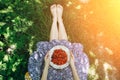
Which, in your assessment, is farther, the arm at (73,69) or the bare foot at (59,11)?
the bare foot at (59,11)

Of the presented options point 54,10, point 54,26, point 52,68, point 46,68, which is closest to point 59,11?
point 54,10

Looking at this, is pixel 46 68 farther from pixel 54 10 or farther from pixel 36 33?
pixel 54 10

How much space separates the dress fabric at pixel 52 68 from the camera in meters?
7.51

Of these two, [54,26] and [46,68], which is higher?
[54,26]

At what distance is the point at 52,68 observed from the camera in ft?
24.7

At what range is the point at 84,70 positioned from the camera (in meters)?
7.72

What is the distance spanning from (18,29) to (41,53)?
1.03 metres

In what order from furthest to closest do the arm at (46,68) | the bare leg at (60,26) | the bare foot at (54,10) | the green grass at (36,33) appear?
the bare foot at (54,10)
the green grass at (36,33)
the bare leg at (60,26)
the arm at (46,68)

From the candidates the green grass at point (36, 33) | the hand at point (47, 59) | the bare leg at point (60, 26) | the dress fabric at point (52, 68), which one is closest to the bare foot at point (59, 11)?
the bare leg at point (60, 26)

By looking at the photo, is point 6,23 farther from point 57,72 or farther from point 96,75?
point 96,75

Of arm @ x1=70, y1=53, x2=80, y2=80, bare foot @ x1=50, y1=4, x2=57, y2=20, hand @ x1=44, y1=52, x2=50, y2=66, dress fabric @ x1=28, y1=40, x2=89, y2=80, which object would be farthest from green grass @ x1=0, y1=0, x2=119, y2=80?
arm @ x1=70, y1=53, x2=80, y2=80

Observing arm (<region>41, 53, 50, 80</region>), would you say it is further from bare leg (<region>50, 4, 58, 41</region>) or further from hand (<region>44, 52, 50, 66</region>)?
bare leg (<region>50, 4, 58, 41</region>)

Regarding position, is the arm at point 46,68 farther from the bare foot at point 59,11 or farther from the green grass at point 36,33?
the bare foot at point 59,11

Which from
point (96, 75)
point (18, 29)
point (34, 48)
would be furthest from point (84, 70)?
point (18, 29)
